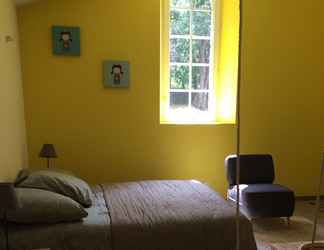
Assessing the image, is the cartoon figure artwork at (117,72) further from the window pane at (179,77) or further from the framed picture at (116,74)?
the window pane at (179,77)

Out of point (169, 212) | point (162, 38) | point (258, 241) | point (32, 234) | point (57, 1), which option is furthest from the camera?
point (162, 38)

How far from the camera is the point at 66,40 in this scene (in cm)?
355

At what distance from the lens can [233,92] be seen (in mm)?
3973

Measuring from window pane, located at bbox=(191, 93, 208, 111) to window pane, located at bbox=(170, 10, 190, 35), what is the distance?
76cm

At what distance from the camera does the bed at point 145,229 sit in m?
2.08

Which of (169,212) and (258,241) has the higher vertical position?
(169,212)

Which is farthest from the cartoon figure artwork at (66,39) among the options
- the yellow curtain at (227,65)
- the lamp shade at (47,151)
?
the yellow curtain at (227,65)

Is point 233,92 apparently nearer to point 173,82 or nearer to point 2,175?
point 173,82

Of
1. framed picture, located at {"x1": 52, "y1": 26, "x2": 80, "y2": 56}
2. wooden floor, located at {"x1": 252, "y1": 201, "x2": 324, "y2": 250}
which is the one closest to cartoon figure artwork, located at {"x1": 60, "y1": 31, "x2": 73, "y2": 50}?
framed picture, located at {"x1": 52, "y1": 26, "x2": 80, "y2": 56}

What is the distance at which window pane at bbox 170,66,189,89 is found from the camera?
13.3 feet

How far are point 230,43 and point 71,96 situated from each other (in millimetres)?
1939

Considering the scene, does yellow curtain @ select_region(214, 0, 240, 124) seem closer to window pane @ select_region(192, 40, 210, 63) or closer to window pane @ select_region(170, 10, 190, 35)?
window pane @ select_region(192, 40, 210, 63)

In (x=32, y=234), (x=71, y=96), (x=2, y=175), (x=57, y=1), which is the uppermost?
(x=57, y=1)

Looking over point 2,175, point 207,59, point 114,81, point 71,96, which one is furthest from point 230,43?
point 2,175
